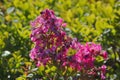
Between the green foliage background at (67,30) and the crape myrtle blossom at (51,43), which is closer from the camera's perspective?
the crape myrtle blossom at (51,43)

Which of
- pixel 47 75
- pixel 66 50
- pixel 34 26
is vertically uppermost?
pixel 34 26

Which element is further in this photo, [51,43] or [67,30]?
[67,30]

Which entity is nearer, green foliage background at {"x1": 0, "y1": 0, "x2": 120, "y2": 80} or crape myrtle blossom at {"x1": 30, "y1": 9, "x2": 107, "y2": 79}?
crape myrtle blossom at {"x1": 30, "y1": 9, "x2": 107, "y2": 79}

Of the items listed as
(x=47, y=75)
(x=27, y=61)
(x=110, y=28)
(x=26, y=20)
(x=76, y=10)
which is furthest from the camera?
(x=76, y=10)

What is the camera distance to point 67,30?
152 inches

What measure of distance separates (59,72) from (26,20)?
54.0 inches

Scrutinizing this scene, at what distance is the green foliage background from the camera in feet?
10.8

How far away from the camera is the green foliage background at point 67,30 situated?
130 inches

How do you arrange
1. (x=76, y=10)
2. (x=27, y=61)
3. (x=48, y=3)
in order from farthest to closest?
1. (x=48, y=3)
2. (x=76, y=10)
3. (x=27, y=61)

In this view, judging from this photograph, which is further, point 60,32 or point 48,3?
point 48,3

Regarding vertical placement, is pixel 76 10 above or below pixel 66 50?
above

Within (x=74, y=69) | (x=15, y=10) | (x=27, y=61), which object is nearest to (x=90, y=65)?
(x=74, y=69)

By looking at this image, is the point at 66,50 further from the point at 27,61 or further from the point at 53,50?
the point at 27,61

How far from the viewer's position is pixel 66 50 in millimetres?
2930
